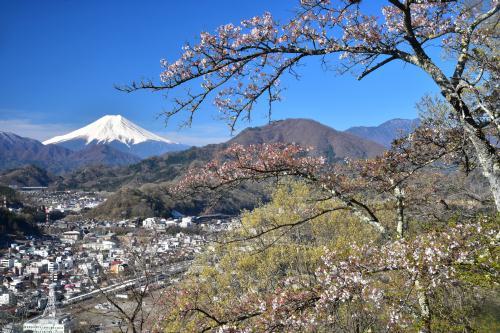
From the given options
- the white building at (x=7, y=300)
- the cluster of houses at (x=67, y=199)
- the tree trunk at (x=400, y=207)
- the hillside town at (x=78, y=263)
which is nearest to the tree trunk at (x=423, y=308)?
the tree trunk at (x=400, y=207)

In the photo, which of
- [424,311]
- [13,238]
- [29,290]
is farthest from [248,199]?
[424,311]

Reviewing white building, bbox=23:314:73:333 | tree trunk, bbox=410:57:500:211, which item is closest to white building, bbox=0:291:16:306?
white building, bbox=23:314:73:333

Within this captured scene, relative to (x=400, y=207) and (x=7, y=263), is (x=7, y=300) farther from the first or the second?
(x=400, y=207)

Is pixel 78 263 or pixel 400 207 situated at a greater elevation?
pixel 400 207

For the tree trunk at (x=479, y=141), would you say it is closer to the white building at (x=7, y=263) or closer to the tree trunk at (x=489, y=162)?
the tree trunk at (x=489, y=162)

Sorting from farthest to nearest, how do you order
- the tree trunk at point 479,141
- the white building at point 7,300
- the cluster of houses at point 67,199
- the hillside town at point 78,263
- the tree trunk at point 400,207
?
the cluster of houses at point 67,199
the white building at point 7,300
the hillside town at point 78,263
the tree trunk at point 400,207
the tree trunk at point 479,141

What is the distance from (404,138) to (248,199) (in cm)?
9893

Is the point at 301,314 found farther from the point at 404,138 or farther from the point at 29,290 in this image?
the point at 29,290

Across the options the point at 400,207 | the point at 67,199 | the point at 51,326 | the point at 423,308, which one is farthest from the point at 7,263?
the point at 67,199

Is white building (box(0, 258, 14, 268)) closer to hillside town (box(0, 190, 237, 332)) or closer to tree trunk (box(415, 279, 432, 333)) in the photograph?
hillside town (box(0, 190, 237, 332))

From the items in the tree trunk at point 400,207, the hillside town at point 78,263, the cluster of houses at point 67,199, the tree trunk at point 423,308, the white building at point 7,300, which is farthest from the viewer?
the cluster of houses at point 67,199

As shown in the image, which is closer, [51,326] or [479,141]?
[479,141]

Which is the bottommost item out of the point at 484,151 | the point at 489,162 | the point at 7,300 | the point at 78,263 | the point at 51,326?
the point at 51,326

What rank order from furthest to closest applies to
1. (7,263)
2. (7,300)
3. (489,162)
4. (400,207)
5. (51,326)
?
(7,263)
(7,300)
(51,326)
(400,207)
(489,162)
